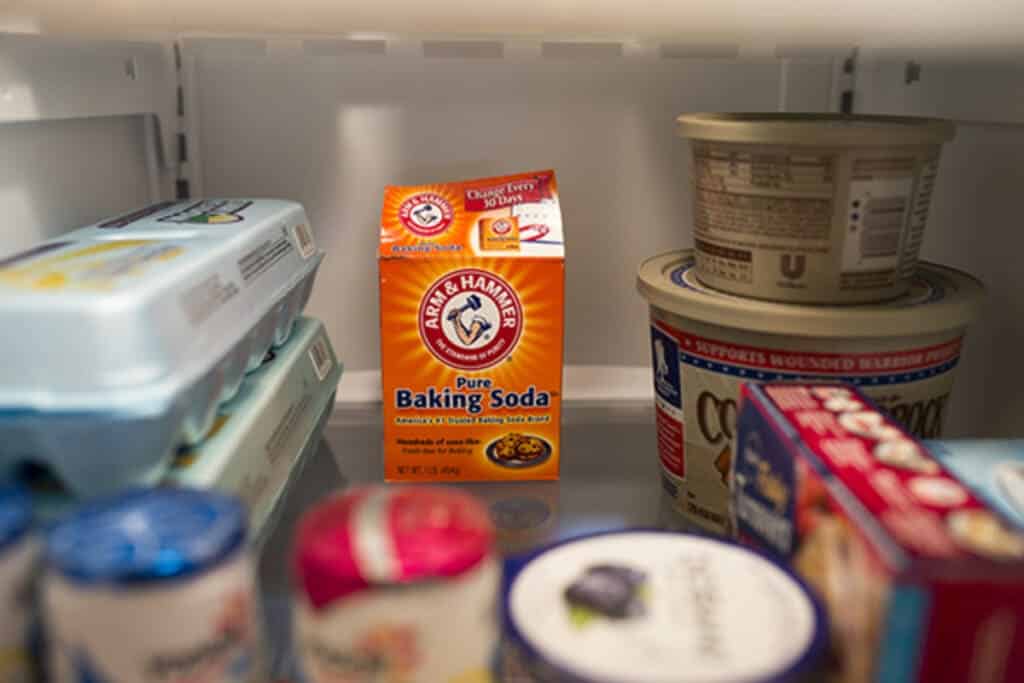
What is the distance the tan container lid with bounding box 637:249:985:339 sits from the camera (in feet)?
2.45

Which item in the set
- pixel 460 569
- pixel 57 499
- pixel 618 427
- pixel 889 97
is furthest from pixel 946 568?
pixel 889 97

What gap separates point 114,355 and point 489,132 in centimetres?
63

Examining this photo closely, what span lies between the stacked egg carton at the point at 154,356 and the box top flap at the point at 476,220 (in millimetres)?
111

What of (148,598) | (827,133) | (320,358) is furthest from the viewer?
(320,358)

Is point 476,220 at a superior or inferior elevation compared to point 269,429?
superior

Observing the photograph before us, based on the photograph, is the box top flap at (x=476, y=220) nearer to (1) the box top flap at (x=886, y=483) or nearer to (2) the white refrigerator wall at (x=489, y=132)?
(2) the white refrigerator wall at (x=489, y=132)

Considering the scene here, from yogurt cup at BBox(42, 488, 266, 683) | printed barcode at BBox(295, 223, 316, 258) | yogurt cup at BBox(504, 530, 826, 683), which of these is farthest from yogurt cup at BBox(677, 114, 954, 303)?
yogurt cup at BBox(42, 488, 266, 683)

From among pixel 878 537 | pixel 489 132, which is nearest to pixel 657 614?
pixel 878 537

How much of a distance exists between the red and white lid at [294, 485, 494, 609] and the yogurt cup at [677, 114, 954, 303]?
0.40 meters

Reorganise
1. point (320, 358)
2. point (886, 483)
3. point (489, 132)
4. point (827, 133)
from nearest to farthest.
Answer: point (886, 483)
point (827, 133)
point (320, 358)
point (489, 132)

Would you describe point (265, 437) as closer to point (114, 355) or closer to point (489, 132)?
point (114, 355)

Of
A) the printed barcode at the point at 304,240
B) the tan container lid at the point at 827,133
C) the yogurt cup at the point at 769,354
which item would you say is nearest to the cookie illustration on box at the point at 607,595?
the yogurt cup at the point at 769,354

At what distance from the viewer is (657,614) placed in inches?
21.8

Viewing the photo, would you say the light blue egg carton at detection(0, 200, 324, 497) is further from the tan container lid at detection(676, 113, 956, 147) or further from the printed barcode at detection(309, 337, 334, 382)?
the tan container lid at detection(676, 113, 956, 147)
